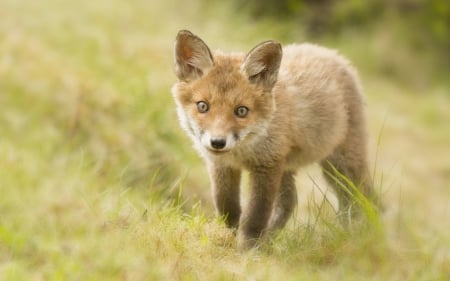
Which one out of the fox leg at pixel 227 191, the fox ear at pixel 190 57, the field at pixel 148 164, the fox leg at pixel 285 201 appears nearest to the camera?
the field at pixel 148 164

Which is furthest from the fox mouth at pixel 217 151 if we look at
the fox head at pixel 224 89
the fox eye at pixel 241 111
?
the fox eye at pixel 241 111

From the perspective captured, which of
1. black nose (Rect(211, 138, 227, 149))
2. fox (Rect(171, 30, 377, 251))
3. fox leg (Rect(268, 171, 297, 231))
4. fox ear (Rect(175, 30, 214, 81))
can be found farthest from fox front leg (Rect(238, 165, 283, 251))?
fox leg (Rect(268, 171, 297, 231))

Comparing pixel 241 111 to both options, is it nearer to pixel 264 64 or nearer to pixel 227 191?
pixel 264 64

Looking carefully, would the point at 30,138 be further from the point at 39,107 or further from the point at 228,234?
the point at 228,234

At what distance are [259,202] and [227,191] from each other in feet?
1.04

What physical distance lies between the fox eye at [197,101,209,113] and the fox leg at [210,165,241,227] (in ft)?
1.72

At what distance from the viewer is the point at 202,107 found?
5184 millimetres

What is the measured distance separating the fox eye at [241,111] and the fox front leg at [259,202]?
422mm

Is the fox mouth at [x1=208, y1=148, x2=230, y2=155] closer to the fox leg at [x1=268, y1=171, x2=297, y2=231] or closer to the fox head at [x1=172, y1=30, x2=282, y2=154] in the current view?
the fox head at [x1=172, y1=30, x2=282, y2=154]

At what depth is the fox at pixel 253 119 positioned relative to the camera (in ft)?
16.9

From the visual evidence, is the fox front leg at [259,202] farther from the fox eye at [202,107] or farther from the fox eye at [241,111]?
the fox eye at [202,107]

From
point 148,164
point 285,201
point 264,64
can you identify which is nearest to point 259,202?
point 264,64

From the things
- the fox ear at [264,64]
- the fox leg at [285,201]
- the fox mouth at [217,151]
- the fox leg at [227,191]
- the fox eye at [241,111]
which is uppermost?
the fox ear at [264,64]

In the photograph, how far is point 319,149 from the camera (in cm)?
590
